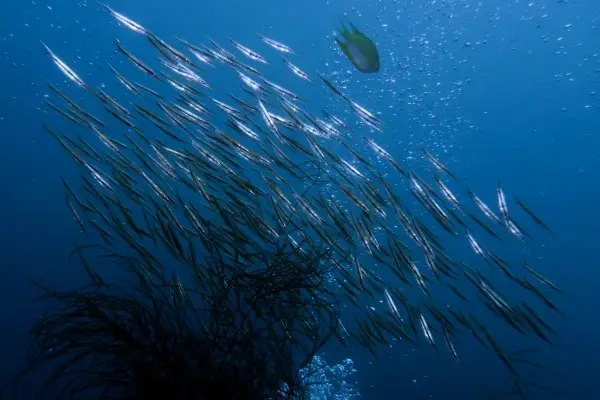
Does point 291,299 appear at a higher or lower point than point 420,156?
lower

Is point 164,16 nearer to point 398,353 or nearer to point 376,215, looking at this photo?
point 376,215

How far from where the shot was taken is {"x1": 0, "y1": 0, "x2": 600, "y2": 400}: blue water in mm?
11047

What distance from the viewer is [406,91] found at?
12555 millimetres

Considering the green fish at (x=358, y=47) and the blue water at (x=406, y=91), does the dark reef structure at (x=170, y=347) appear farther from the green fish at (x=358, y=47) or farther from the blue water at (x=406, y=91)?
the blue water at (x=406, y=91)

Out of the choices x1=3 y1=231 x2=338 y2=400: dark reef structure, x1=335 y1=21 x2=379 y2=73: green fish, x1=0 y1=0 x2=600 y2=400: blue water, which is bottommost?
x1=3 y1=231 x2=338 y2=400: dark reef structure

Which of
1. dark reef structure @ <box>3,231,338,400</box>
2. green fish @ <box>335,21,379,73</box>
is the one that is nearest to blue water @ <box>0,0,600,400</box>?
green fish @ <box>335,21,379,73</box>

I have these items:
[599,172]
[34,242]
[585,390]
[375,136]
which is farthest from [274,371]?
[585,390]

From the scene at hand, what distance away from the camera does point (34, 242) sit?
1645cm

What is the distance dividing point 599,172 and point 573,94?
3506 mm

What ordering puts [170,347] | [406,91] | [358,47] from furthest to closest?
[406,91] → [358,47] → [170,347]

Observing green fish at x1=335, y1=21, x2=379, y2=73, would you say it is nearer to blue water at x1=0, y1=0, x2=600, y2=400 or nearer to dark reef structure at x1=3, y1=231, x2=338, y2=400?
dark reef structure at x1=3, y1=231, x2=338, y2=400

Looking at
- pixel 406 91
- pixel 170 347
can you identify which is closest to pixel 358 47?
pixel 170 347

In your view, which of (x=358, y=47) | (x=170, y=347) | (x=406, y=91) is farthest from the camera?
(x=406, y=91)

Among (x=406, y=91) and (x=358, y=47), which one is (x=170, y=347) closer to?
(x=358, y=47)
